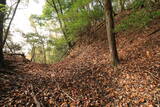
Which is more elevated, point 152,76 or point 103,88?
point 152,76

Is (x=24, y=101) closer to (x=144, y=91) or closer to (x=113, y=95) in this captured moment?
(x=113, y=95)

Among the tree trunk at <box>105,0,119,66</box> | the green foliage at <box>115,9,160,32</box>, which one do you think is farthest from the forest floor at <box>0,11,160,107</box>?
the green foliage at <box>115,9,160,32</box>

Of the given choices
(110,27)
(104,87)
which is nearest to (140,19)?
(110,27)

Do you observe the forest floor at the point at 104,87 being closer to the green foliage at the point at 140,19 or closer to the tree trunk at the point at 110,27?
the tree trunk at the point at 110,27

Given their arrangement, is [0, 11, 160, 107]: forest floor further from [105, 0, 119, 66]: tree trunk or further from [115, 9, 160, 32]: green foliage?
[115, 9, 160, 32]: green foliage

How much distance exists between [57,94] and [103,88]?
184 centimetres

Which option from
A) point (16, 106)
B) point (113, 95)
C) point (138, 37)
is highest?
point (138, 37)

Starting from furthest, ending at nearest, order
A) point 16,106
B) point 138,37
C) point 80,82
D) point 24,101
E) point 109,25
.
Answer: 1. point 138,37
2. point 109,25
3. point 80,82
4. point 24,101
5. point 16,106

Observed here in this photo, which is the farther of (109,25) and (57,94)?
(109,25)

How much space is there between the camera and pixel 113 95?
3.88 metres

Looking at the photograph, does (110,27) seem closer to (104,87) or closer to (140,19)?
(140,19)

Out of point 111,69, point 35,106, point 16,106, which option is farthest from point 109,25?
point 16,106

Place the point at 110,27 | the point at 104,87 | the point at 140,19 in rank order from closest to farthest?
the point at 104,87 < the point at 140,19 < the point at 110,27

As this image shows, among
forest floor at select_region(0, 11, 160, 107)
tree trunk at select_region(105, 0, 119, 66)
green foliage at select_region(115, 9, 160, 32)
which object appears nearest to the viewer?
forest floor at select_region(0, 11, 160, 107)
